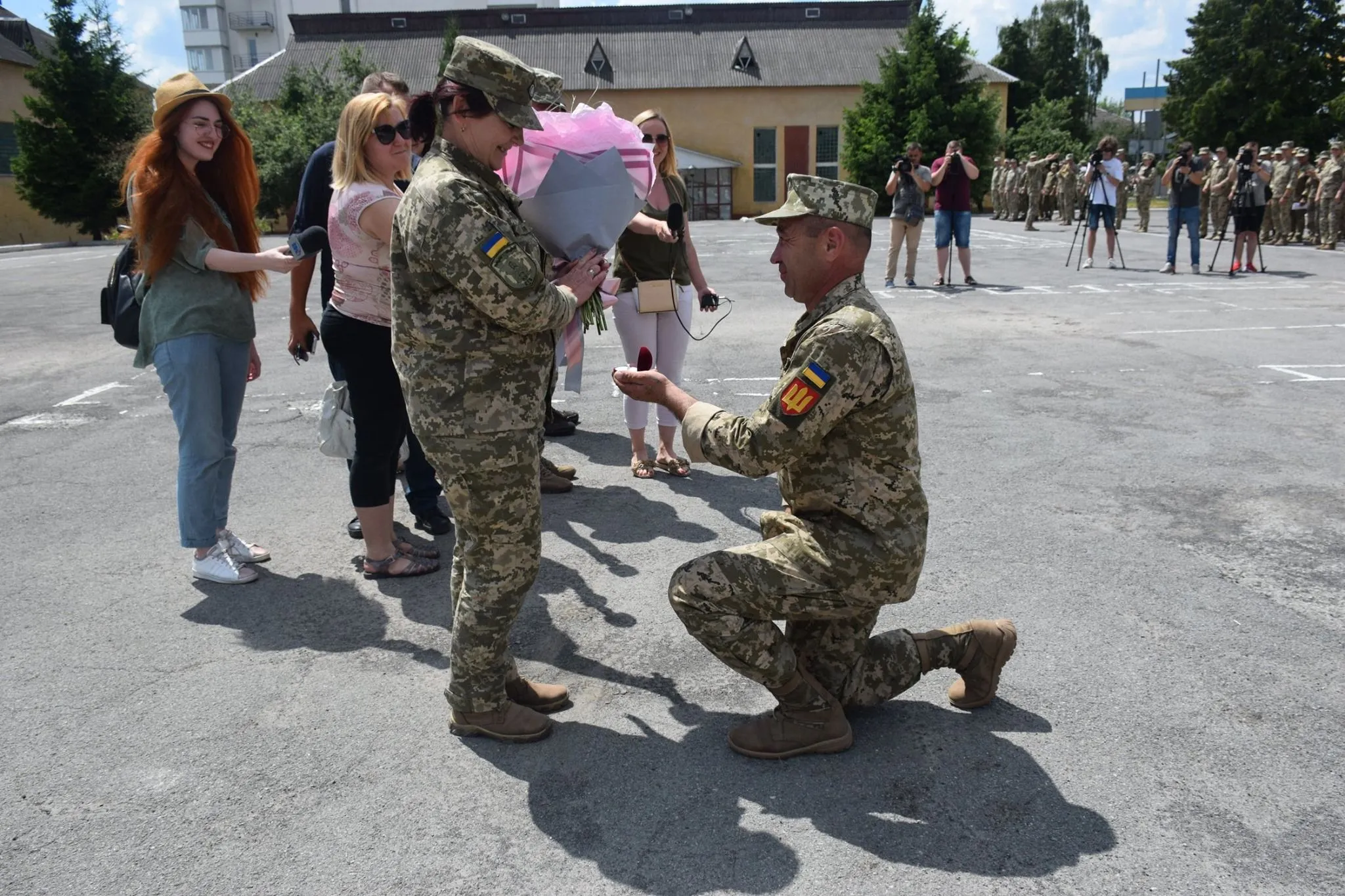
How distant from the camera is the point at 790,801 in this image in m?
2.99

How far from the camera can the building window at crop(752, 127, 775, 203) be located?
2158 inches

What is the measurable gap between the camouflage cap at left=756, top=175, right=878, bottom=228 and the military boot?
1.35m

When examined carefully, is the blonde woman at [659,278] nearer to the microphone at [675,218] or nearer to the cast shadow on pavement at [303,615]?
the microphone at [675,218]

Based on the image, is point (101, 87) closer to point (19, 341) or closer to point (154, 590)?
point (19, 341)

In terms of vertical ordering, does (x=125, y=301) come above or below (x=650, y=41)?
below

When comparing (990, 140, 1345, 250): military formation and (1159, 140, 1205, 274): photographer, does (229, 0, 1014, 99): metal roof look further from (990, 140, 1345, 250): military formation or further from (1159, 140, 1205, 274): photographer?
(1159, 140, 1205, 274): photographer

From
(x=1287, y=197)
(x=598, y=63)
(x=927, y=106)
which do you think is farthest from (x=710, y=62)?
(x=1287, y=197)

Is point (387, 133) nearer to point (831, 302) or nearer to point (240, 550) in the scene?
point (831, 302)

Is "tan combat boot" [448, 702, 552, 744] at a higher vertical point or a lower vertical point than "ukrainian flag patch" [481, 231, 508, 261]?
lower

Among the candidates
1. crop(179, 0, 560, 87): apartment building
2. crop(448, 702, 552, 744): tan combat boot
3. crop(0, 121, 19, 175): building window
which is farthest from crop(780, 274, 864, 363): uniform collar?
crop(179, 0, 560, 87): apartment building

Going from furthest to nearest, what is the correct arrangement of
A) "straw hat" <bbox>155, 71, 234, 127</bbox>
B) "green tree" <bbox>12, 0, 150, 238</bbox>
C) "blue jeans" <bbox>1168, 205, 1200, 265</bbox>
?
"green tree" <bbox>12, 0, 150, 238</bbox>
"blue jeans" <bbox>1168, 205, 1200, 265</bbox>
"straw hat" <bbox>155, 71, 234, 127</bbox>

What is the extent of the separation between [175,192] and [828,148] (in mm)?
54482

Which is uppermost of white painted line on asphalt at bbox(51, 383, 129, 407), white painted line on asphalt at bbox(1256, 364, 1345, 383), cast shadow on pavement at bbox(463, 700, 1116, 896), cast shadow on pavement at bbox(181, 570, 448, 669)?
white painted line on asphalt at bbox(1256, 364, 1345, 383)

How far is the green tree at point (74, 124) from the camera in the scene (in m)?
36.5
